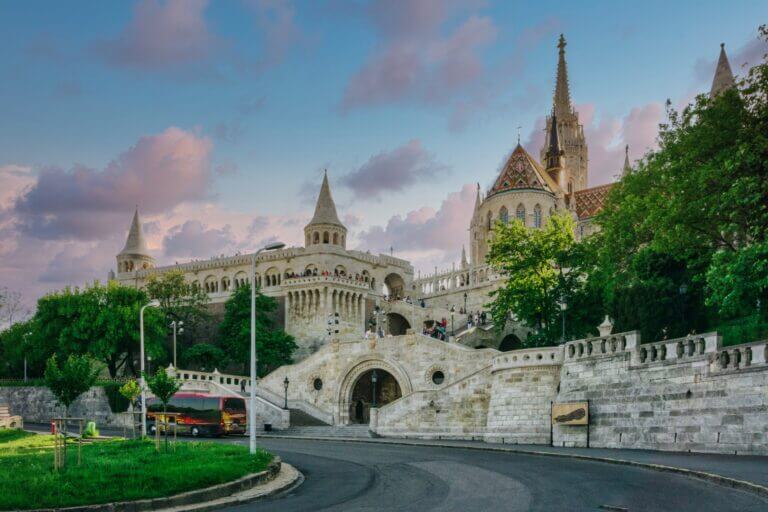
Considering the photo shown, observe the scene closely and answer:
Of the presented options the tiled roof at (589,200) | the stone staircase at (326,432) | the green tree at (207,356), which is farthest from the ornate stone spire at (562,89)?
the stone staircase at (326,432)

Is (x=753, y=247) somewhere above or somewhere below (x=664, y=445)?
above

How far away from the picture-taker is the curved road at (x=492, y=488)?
13250mm

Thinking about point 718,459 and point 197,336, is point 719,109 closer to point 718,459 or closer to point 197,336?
point 718,459

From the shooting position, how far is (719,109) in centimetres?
2773

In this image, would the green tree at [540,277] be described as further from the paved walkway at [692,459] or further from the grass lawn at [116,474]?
the grass lawn at [116,474]

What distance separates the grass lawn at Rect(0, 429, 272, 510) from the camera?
12.7 metres

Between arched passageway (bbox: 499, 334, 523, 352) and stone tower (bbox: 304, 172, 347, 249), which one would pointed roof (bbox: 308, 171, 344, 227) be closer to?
stone tower (bbox: 304, 172, 347, 249)

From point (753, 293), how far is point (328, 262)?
52.5 m

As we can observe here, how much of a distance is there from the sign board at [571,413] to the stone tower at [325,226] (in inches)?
1909

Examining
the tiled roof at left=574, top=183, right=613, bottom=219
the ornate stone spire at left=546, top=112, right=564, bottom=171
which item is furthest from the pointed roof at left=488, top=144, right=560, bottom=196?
the ornate stone spire at left=546, top=112, right=564, bottom=171

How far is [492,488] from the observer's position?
15.5 meters

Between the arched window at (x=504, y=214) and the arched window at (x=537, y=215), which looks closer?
the arched window at (x=537, y=215)

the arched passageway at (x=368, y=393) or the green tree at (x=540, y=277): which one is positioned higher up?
the green tree at (x=540, y=277)

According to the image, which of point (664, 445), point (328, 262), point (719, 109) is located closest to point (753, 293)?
point (664, 445)
